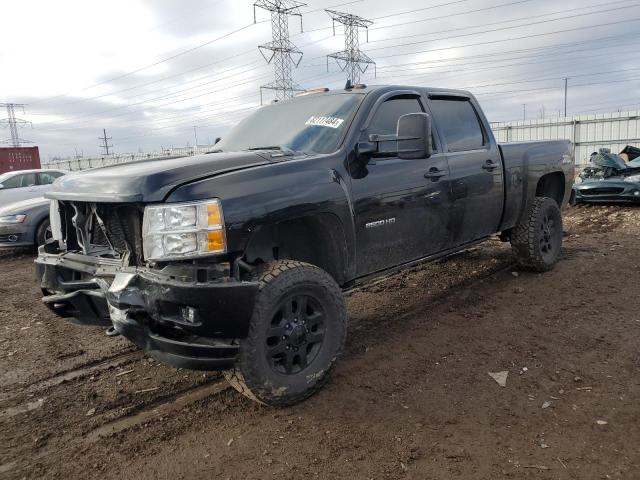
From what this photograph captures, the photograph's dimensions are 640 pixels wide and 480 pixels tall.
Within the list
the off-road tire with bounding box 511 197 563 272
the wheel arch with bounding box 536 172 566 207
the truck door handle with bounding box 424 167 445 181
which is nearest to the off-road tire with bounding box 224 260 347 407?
the truck door handle with bounding box 424 167 445 181

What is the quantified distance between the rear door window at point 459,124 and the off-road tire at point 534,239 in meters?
1.17

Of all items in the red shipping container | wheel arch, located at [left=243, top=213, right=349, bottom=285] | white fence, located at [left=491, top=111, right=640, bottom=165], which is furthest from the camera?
the red shipping container

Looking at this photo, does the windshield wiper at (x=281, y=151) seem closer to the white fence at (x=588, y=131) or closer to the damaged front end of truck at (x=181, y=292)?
the damaged front end of truck at (x=181, y=292)

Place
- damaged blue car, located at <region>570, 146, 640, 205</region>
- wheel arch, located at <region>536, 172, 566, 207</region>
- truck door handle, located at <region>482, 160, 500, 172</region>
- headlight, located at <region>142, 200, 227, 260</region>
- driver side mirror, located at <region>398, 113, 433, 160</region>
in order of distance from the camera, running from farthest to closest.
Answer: damaged blue car, located at <region>570, 146, 640, 205</region>, wheel arch, located at <region>536, 172, 566, 207</region>, truck door handle, located at <region>482, 160, 500, 172</region>, driver side mirror, located at <region>398, 113, 433, 160</region>, headlight, located at <region>142, 200, 227, 260</region>

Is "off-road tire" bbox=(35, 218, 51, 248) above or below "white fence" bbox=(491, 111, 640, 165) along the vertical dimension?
below

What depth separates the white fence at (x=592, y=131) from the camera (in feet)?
66.3

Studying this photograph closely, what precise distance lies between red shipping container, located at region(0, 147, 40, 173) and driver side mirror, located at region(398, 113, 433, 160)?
2233cm

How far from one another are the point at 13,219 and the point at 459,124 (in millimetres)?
7349

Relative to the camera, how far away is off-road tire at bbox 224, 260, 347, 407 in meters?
2.85

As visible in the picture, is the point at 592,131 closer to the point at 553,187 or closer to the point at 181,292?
the point at 553,187

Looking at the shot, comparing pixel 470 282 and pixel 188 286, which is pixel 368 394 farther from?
pixel 470 282

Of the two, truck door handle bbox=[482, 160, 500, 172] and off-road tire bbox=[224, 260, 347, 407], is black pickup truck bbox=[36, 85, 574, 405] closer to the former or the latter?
off-road tire bbox=[224, 260, 347, 407]

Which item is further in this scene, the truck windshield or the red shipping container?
the red shipping container

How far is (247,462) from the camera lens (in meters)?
2.61
